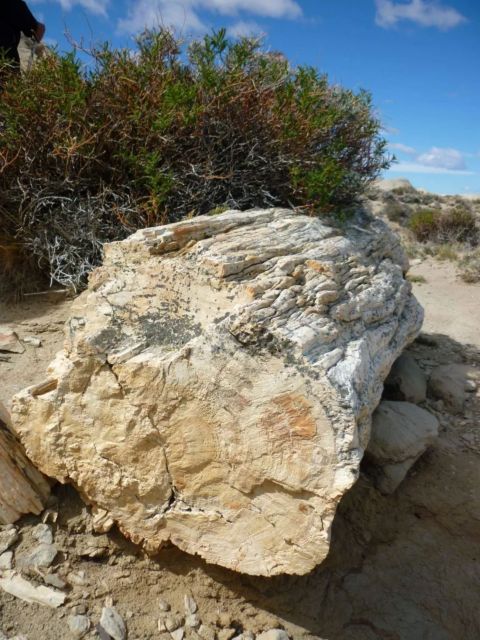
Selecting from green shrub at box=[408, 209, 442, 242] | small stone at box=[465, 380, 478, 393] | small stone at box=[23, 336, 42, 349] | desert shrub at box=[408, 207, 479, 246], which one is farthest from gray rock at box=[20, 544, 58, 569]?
green shrub at box=[408, 209, 442, 242]

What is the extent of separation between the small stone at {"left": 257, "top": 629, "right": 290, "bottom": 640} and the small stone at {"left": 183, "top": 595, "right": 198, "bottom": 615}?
1.18 feet

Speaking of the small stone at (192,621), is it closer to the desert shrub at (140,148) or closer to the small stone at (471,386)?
the desert shrub at (140,148)

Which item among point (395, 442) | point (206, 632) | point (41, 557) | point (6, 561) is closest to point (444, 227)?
point (395, 442)

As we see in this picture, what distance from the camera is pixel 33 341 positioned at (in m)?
3.50

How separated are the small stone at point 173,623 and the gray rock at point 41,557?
0.66 meters

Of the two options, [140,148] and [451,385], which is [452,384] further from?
[140,148]

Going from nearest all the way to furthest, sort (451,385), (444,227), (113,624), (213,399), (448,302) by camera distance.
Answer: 1. (213,399)
2. (113,624)
3. (451,385)
4. (448,302)
5. (444,227)

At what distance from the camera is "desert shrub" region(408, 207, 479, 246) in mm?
12180

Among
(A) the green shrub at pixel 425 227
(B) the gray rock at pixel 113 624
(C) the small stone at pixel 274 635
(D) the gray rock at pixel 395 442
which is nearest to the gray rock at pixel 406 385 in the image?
(D) the gray rock at pixel 395 442

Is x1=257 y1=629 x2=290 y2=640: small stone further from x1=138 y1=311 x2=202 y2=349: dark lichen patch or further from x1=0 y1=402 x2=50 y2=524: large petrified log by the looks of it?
x1=138 y1=311 x2=202 y2=349: dark lichen patch

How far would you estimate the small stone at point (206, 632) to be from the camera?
8.18 feet

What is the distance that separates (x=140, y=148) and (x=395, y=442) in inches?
112

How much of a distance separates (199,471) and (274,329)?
78 cm

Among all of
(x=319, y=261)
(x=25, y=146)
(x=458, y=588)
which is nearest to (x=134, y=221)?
(x=25, y=146)
